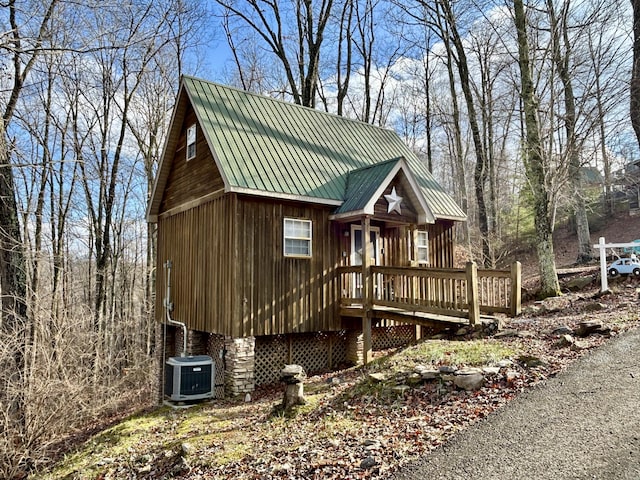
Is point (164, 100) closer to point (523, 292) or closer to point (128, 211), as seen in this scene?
point (128, 211)

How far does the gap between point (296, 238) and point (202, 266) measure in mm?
2618

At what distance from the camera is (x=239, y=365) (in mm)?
10219

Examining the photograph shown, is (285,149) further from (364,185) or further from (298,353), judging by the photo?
(298,353)

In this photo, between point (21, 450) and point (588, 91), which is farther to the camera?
point (588, 91)

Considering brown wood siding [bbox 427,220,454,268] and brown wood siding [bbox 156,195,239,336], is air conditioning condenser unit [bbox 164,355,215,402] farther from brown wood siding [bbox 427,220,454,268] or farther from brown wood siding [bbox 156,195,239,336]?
brown wood siding [bbox 427,220,454,268]

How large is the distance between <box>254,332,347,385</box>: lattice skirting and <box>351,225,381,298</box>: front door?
1406mm

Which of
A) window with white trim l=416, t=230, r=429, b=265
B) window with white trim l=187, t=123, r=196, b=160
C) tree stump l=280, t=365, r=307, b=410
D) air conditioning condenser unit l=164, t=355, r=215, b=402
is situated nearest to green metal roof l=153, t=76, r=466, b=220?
window with white trim l=416, t=230, r=429, b=265

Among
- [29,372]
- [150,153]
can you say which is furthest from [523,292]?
[150,153]

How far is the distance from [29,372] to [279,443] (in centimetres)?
703

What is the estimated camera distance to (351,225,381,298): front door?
41.0 ft

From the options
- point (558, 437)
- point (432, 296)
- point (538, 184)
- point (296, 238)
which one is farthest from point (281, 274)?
point (538, 184)

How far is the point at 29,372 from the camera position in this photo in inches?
389

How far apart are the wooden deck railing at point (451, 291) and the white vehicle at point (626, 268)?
4388 millimetres

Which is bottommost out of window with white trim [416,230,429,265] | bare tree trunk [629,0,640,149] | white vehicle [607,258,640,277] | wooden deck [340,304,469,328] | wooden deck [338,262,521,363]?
wooden deck [340,304,469,328]
